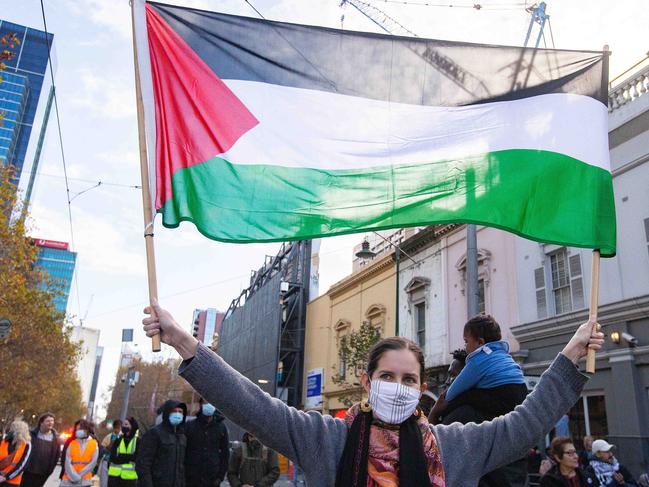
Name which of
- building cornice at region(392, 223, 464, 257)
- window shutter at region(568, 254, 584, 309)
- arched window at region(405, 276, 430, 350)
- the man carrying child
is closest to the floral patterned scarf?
the man carrying child

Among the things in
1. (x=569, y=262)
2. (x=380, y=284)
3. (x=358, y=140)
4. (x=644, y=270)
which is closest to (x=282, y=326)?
(x=380, y=284)

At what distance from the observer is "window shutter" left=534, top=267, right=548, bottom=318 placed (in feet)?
57.0

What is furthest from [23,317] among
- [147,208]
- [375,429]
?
[375,429]

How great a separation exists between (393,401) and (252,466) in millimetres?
7202

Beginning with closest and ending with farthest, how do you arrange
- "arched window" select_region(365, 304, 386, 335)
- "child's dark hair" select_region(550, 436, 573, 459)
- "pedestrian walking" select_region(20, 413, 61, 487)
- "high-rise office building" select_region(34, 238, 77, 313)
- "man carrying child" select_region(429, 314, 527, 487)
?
"man carrying child" select_region(429, 314, 527, 487) → "child's dark hair" select_region(550, 436, 573, 459) → "pedestrian walking" select_region(20, 413, 61, 487) → "arched window" select_region(365, 304, 386, 335) → "high-rise office building" select_region(34, 238, 77, 313)

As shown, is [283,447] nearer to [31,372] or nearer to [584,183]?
[584,183]

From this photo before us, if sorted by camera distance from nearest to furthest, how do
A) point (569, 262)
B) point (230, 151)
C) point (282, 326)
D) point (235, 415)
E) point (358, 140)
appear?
point (235, 415), point (230, 151), point (358, 140), point (569, 262), point (282, 326)

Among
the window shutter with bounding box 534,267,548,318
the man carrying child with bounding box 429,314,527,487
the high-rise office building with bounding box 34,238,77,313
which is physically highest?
Answer: the high-rise office building with bounding box 34,238,77,313

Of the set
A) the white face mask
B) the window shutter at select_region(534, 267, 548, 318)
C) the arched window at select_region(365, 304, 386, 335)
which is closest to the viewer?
the white face mask

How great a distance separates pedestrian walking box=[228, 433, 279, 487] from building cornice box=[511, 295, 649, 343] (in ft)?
31.3

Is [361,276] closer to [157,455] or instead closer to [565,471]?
[157,455]

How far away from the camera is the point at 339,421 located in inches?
94.8

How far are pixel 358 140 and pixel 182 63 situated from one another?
4.75ft

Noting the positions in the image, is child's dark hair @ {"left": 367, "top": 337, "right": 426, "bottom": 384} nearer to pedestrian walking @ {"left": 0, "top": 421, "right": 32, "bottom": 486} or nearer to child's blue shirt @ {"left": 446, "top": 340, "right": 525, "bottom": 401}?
child's blue shirt @ {"left": 446, "top": 340, "right": 525, "bottom": 401}
